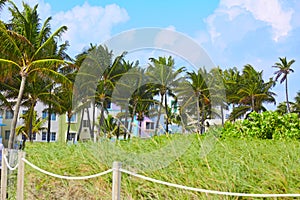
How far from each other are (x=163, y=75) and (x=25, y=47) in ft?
45.4

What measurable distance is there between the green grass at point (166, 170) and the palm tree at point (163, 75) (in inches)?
106

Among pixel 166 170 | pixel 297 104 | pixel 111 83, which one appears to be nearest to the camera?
pixel 166 170

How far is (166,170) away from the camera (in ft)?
15.4

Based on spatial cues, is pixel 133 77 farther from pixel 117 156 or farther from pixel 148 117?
pixel 117 156

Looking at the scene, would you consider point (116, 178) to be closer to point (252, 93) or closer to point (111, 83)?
point (111, 83)

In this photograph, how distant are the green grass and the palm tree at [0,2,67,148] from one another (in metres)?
15.6

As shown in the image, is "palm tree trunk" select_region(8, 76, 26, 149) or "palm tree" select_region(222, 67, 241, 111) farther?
"palm tree" select_region(222, 67, 241, 111)

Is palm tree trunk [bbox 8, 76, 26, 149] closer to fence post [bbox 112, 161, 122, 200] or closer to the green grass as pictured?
the green grass

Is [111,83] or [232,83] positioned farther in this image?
[232,83]

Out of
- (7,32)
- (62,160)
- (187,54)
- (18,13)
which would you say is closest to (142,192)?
(62,160)

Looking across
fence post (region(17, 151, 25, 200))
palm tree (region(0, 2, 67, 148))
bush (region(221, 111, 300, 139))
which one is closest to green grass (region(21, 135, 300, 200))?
fence post (region(17, 151, 25, 200))

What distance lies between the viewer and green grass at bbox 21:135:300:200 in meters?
4.04

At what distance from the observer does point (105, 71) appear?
23062 millimetres

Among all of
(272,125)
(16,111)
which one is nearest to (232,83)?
(16,111)
